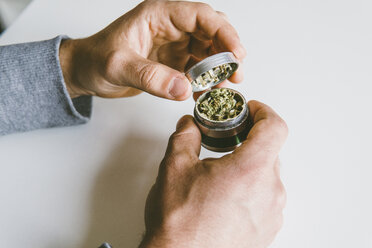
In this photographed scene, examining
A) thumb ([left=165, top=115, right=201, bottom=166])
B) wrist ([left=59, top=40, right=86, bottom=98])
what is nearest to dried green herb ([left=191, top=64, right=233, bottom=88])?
thumb ([left=165, top=115, right=201, bottom=166])

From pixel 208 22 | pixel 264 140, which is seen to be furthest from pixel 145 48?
pixel 264 140

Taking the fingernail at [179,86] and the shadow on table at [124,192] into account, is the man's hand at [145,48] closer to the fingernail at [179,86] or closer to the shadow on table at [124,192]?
the fingernail at [179,86]

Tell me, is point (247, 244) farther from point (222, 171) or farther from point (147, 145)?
point (147, 145)

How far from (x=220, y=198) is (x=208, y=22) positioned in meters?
0.50

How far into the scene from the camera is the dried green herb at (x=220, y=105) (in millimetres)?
711

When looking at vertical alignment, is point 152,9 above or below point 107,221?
above

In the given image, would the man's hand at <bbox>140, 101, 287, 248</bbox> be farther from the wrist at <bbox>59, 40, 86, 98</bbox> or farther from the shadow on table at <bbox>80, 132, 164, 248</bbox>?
the wrist at <bbox>59, 40, 86, 98</bbox>

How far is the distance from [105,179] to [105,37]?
357 mm

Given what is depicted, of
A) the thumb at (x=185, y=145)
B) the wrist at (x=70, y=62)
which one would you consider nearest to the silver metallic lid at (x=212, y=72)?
the thumb at (x=185, y=145)

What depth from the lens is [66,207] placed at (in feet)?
2.69

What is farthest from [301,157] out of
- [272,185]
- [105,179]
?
[105,179]

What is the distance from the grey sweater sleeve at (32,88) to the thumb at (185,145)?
13.6 inches

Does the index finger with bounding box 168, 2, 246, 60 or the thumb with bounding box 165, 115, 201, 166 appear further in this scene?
the index finger with bounding box 168, 2, 246, 60

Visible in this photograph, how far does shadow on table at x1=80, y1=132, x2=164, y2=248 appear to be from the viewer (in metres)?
0.77
